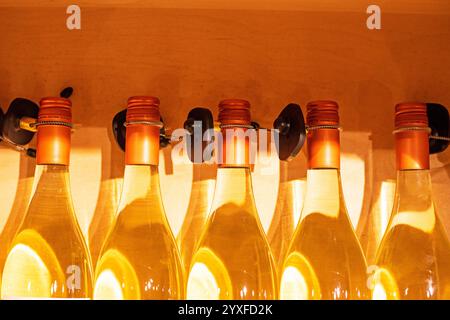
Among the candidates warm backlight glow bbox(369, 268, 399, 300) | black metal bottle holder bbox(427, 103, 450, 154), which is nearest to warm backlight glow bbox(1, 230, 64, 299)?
warm backlight glow bbox(369, 268, 399, 300)

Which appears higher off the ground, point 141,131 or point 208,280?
point 141,131

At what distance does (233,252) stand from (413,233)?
0.19 m

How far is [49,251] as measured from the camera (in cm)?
62

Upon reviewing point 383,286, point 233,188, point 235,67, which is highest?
point 235,67

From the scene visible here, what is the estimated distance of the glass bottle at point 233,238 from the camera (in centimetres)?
57

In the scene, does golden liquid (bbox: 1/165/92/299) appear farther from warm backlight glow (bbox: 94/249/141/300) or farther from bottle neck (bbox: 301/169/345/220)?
bottle neck (bbox: 301/169/345/220)

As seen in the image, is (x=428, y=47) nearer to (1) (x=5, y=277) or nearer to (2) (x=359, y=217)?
(2) (x=359, y=217)

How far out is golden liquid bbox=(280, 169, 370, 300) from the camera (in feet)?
1.99

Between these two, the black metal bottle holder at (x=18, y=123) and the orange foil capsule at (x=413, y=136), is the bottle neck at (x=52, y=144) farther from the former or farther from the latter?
the orange foil capsule at (x=413, y=136)

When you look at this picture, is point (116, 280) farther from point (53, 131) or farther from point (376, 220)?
point (376, 220)

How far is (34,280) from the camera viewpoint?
1.95 ft

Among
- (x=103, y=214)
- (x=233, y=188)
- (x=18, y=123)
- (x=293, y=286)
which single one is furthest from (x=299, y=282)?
(x=18, y=123)

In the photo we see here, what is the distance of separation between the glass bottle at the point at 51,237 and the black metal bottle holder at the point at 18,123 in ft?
0.12
